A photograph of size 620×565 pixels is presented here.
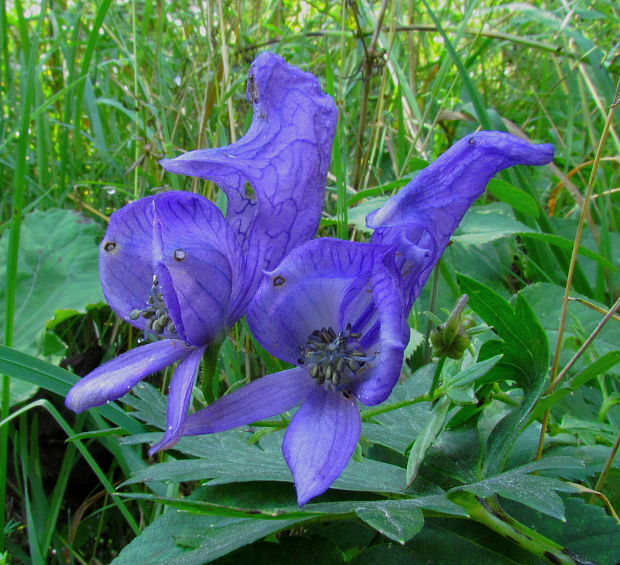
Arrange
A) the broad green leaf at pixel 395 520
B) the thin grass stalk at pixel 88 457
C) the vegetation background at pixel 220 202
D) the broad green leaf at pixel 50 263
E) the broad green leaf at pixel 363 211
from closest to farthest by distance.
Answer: the broad green leaf at pixel 395 520
the vegetation background at pixel 220 202
the thin grass stalk at pixel 88 457
the broad green leaf at pixel 363 211
the broad green leaf at pixel 50 263

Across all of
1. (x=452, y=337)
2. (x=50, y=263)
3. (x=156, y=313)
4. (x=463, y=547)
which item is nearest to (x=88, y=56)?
(x=50, y=263)

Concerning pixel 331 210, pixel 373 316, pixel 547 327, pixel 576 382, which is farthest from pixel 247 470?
pixel 331 210

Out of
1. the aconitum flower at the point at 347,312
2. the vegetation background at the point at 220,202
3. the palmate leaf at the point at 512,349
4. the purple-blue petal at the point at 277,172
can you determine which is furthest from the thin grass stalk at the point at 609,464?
the purple-blue petal at the point at 277,172

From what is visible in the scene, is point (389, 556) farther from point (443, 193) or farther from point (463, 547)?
point (443, 193)

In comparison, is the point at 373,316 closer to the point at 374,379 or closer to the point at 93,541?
the point at 374,379

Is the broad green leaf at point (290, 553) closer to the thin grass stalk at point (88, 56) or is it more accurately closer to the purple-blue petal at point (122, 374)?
the purple-blue petal at point (122, 374)

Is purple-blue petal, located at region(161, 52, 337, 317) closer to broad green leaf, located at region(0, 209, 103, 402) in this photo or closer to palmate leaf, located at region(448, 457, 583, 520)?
palmate leaf, located at region(448, 457, 583, 520)

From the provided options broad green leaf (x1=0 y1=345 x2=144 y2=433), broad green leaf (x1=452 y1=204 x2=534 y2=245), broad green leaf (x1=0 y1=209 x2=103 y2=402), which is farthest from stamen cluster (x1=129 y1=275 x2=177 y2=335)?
broad green leaf (x1=0 y1=209 x2=103 y2=402)
